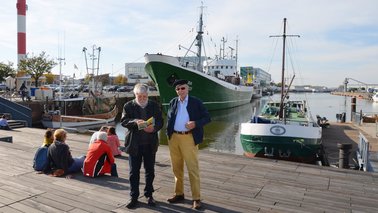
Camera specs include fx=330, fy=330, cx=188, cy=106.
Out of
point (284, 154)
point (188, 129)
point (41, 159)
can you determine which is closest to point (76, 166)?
point (41, 159)

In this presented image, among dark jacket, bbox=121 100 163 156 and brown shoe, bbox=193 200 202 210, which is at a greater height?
dark jacket, bbox=121 100 163 156

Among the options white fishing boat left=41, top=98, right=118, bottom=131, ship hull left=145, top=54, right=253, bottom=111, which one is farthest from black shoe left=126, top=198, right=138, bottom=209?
ship hull left=145, top=54, right=253, bottom=111

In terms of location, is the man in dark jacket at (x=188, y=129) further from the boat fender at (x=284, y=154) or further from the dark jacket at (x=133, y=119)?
the boat fender at (x=284, y=154)

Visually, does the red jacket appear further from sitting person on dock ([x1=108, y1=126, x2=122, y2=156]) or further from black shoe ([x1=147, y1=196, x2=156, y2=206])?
sitting person on dock ([x1=108, y1=126, x2=122, y2=156])

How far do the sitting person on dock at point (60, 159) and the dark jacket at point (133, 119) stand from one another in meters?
1.71

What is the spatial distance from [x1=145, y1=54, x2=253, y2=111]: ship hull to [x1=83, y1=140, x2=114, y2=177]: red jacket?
81.1ft

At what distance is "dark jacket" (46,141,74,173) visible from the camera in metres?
5.29

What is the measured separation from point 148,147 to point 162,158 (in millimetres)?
3244

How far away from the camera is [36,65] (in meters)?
34.2

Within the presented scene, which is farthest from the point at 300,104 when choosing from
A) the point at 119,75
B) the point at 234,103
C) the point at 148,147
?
the point at 119,75

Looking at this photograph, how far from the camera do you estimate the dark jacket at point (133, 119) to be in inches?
159

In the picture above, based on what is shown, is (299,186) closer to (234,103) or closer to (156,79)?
(156,79)

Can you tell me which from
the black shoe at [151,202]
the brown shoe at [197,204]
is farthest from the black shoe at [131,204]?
the brown shoe at [197,204]

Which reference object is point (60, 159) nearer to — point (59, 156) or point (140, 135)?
point (59, 156)
